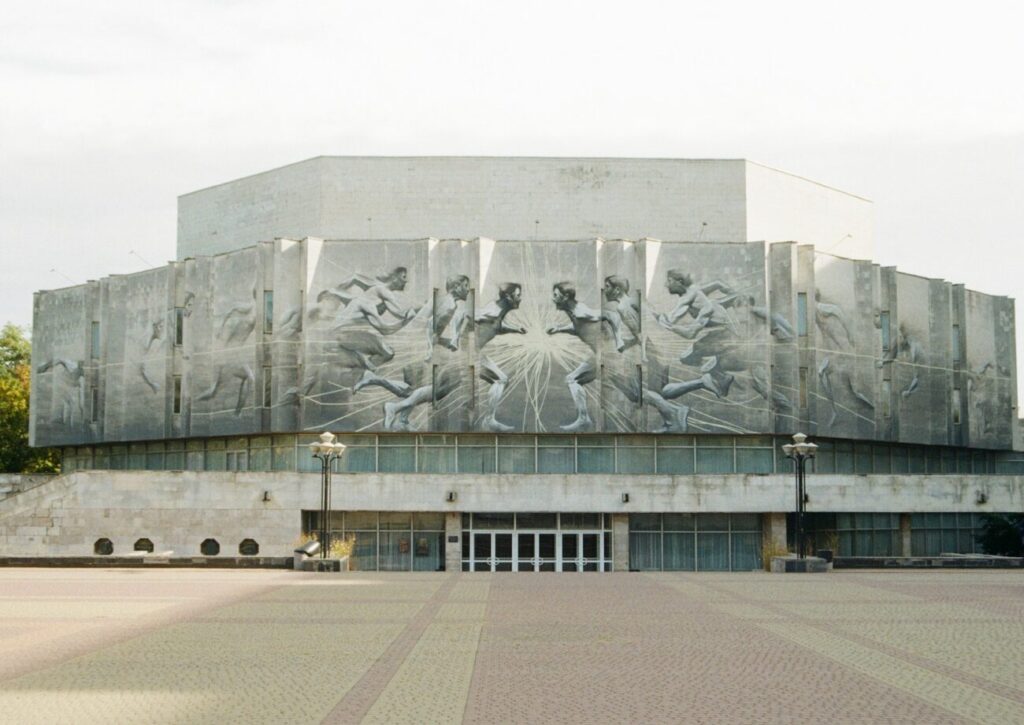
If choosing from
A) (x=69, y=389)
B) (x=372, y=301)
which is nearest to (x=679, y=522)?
(x=372, y=301)

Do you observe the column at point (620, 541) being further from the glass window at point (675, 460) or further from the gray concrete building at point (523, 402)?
the glass window at point (675, 460)

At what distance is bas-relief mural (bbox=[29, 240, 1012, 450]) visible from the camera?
58094 millimetres

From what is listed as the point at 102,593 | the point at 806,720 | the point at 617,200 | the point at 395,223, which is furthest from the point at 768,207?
the point at 806,720

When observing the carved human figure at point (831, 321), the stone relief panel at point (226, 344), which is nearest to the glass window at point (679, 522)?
the carved human figure at point (831, 321)

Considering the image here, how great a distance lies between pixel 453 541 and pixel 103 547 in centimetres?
1457

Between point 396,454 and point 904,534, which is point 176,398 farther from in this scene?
point 904,534

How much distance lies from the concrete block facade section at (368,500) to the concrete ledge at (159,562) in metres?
12.3

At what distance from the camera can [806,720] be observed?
12.3m

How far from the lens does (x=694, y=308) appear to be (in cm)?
Answer: 5881

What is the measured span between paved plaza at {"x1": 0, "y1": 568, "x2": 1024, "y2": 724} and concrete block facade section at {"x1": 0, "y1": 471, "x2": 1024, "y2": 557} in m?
24.5

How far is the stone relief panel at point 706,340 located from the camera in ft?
192

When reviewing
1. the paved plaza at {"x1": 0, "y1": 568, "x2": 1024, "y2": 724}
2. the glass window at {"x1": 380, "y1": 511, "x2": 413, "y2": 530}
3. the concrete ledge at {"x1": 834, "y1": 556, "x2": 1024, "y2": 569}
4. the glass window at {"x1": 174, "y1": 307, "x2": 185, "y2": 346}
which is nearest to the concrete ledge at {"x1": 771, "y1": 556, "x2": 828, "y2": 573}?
the concrete ledge at {"x1": 834, "y1": 556, "x2": 1024, "y2": 569}

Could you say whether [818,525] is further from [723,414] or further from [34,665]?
[34,665]

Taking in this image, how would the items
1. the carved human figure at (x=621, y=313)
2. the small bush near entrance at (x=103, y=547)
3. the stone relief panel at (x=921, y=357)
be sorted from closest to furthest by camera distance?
the small bush near entrance at (x=103, y=547) < the carved human figure at (x=621, y=313) < the stone relief panel at (x=921, y=357)
